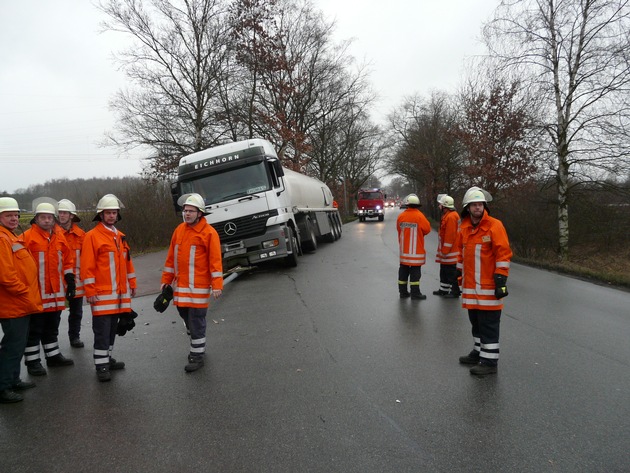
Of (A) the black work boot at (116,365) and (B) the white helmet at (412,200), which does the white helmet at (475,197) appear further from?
(A) the black work boot at (116,365)

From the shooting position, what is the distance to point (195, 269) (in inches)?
182

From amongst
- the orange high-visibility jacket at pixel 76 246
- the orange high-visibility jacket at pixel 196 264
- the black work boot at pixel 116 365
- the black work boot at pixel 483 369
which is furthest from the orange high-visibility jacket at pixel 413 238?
the orange high-visibility jacket at pixel 76 246

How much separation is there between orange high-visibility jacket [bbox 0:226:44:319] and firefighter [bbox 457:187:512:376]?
425cm

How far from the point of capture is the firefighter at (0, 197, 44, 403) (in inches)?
150

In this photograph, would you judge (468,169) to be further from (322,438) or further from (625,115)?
(322,438)

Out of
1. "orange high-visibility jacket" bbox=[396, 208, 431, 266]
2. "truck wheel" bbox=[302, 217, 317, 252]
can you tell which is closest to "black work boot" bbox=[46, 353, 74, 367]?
"orange high-visibility jacket" bbox=[396, 208, 431, 266]

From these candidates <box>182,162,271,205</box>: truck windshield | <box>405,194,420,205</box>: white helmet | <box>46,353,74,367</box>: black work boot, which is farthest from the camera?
<box>182,162,271,205</box>: truck windshield

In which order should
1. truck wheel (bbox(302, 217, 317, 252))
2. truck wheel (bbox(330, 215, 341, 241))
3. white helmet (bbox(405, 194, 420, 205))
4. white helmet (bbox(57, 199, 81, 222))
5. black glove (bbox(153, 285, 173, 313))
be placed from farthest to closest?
truck wheel (bbox(330, 215, 341, 241)), truck wheel (bbox(302, 217, 317, 252)), white helmet (bbox(405, 194, 420, 205)), white helmet (bbox(57, 199, 81, 222)), black glove (bbox(153, 285, 173, 313))

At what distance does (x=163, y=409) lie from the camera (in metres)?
3.61

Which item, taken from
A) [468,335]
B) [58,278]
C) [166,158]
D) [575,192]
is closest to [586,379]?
[468,335]

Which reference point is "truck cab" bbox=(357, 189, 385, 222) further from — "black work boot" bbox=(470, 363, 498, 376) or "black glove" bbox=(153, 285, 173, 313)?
"black work boot" bbox=(470, 363, 498, 376)

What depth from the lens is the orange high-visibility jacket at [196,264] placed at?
4.58 metres

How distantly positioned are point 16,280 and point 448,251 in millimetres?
6471

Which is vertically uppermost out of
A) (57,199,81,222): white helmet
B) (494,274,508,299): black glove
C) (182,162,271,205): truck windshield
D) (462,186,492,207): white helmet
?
(182,162,271,205): truck windshield
